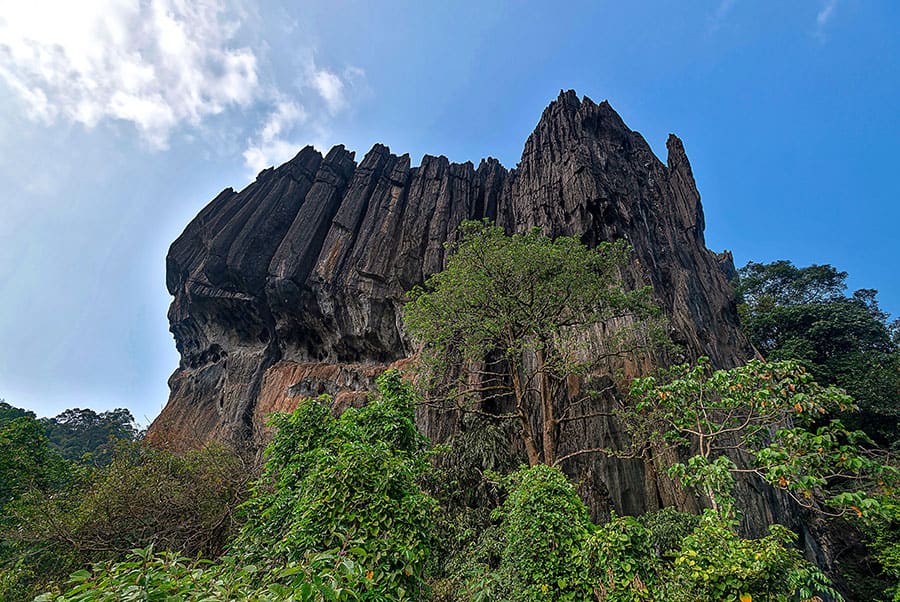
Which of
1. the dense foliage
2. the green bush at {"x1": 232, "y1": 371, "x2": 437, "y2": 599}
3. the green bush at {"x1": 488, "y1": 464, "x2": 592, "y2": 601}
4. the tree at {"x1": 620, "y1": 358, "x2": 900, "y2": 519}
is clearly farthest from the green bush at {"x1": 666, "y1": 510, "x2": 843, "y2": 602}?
the green bush at {"x1": 232, "y1": 371, "x2": 437, "y2": 599}

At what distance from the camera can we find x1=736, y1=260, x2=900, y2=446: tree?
16.7 m

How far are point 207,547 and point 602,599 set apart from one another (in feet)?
32.9

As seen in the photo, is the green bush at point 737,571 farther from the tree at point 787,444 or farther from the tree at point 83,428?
the tree at point 83,428

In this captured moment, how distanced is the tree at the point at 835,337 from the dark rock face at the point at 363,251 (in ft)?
18.1

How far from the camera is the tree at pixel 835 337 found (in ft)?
54.8

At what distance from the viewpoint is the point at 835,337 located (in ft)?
67.5

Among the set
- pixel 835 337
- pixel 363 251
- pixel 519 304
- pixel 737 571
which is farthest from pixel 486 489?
pixel 835 337

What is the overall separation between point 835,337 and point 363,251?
2541 centimetres

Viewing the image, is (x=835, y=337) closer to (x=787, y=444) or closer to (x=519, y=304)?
(x=519, y=304)

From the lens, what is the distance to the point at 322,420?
740 centimetres

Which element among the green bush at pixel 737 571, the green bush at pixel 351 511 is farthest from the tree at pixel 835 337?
the green bush at pixel 351 511

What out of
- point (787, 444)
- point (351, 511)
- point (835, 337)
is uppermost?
point (835, 337)

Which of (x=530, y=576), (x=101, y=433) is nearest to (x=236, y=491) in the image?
(x=530, y=576)

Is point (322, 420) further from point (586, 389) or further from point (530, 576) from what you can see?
point (586, 389)
